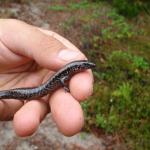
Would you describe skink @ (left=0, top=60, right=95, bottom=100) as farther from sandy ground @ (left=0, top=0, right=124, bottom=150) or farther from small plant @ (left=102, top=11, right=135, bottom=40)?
small plant @ (left=102, top=11, right=135, bottom=40)

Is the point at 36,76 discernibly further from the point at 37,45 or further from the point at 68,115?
the point at 68,115

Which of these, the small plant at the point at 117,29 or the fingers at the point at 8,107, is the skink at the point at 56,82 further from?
the small plant at the point at 117,29

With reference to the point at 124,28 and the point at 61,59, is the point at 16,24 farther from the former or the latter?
the point at 124,28

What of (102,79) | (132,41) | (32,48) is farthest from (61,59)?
(132,41)

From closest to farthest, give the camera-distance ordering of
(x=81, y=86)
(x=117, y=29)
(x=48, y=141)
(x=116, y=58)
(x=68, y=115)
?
1. (x=68, y=115)
2. (x=81, y=86)
3. (x=48, y=141)
4. (x=116, y=58)
5. (x=117, y=29)

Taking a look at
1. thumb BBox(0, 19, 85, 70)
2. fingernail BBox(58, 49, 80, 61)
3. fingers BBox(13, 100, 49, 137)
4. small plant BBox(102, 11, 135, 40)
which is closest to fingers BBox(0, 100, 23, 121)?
thumb BBox(0, 19, 85, 70)

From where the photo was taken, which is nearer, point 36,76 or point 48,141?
point 36,76

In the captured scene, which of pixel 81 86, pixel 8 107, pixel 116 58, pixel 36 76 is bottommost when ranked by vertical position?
pixel 116 58

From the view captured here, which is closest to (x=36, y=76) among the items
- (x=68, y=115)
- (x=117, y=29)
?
(x=68, y=115)
